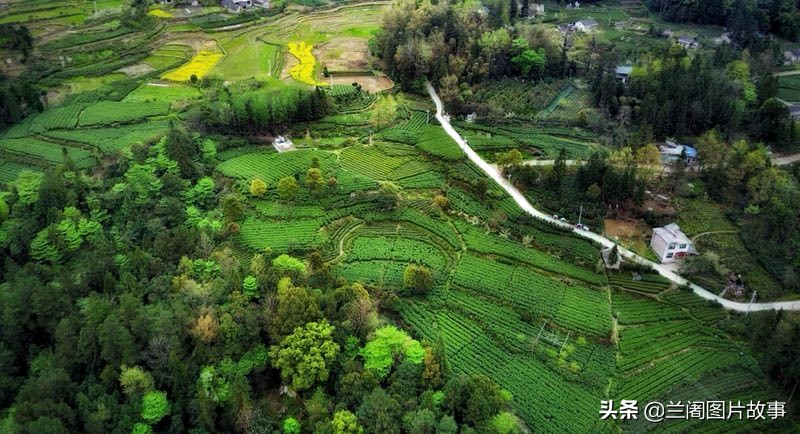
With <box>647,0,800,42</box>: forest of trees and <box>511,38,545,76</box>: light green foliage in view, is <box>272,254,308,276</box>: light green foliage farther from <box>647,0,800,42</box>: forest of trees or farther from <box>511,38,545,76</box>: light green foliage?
<box>647,0,800,42</box>: forest of trees

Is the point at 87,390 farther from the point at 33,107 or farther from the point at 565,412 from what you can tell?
the point at 33,107

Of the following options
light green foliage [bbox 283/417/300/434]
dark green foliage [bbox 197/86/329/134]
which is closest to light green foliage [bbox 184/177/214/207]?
dark green foliage [bbox 197/86/329/134]

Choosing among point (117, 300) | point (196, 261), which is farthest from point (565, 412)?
point (117, 300)

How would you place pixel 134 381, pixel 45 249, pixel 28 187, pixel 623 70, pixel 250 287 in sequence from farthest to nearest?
1. pixel 623 70
2. pixel 28 187
3. pixel 45 249
4. pixel 250 287
5. pixel 134 381

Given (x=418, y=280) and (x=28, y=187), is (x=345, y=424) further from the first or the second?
(x=28, y=187)

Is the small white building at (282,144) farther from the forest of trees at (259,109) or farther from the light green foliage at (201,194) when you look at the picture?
the light green foliage at (201,194)

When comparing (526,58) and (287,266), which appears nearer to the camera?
(287,266)

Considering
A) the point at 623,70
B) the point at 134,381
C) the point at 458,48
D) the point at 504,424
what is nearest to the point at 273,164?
the point at 134,381

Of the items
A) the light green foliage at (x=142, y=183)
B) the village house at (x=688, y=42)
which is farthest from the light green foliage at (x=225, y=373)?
the village house at (x=688, y=42)
